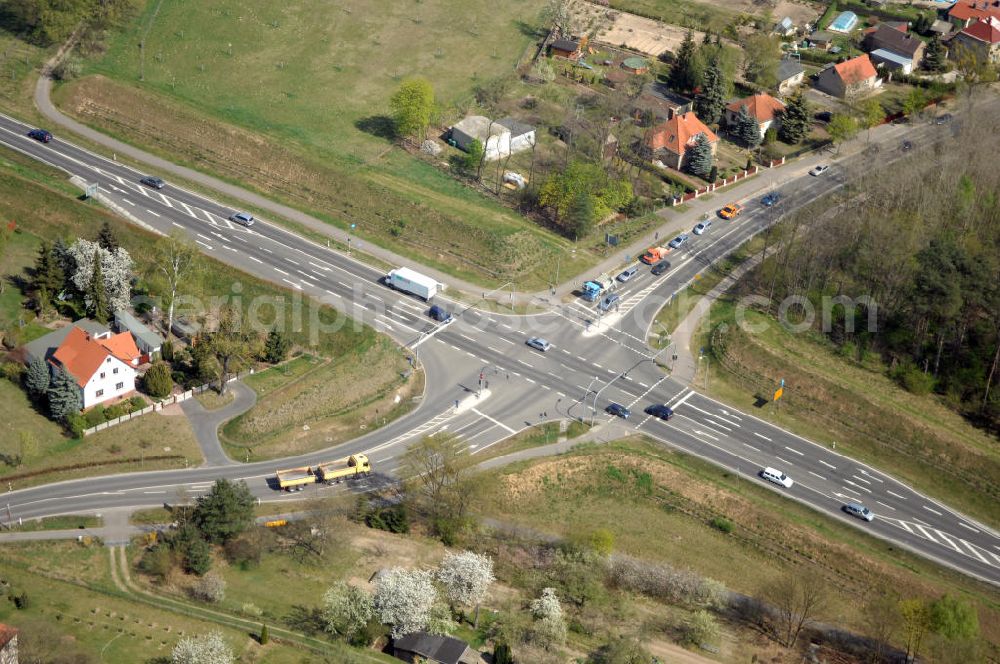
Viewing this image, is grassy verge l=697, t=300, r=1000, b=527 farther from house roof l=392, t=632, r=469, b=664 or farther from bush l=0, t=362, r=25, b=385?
bush l=0, t=362, r=25, b=385

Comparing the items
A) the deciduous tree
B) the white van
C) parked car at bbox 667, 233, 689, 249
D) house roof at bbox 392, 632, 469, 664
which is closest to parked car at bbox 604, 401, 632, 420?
the white van

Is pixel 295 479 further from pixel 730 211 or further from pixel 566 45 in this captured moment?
pixel 566 45

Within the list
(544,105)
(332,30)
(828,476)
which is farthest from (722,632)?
(332,30)

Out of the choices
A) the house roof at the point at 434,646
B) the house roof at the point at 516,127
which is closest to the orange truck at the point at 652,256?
the house roof at the point at 516,127

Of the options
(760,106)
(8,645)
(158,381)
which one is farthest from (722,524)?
(760,106)

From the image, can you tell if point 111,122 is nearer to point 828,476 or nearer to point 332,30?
point 332,30

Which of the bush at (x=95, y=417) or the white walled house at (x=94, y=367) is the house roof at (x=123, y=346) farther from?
the bush at (x=95, y=417)
